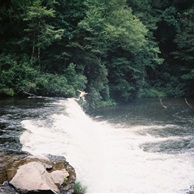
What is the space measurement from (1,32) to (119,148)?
38.2 feet

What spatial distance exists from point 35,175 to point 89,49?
51.4 feet

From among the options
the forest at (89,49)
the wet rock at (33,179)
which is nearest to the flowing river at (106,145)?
the wet rock at (33,179)

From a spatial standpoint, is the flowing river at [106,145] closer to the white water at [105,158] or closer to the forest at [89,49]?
the white water at [105,158]

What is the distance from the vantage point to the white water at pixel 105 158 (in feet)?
32.7

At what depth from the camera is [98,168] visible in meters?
10.9

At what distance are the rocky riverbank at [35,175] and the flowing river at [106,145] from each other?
1.06 m

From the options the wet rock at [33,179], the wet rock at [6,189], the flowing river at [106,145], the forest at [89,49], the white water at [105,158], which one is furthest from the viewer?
the forest at [89,49]

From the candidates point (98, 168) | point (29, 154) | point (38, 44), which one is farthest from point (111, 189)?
point (38, 44)

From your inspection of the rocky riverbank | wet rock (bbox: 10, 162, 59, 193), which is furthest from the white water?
wet rock (bbox: 10, 162, 59, 193)

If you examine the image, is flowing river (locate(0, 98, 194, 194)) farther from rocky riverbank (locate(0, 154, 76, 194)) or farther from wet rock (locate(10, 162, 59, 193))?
wet rock (locate(10, 162, 59, 193))

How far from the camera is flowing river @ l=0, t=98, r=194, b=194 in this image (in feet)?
33.1

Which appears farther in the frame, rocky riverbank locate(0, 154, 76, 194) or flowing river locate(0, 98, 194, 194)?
flowing river locate(0, 98, 194, 194)

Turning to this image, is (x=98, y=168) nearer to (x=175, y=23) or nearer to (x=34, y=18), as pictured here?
(x=34, y=18)

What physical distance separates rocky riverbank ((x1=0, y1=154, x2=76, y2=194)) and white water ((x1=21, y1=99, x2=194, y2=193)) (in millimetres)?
1075
